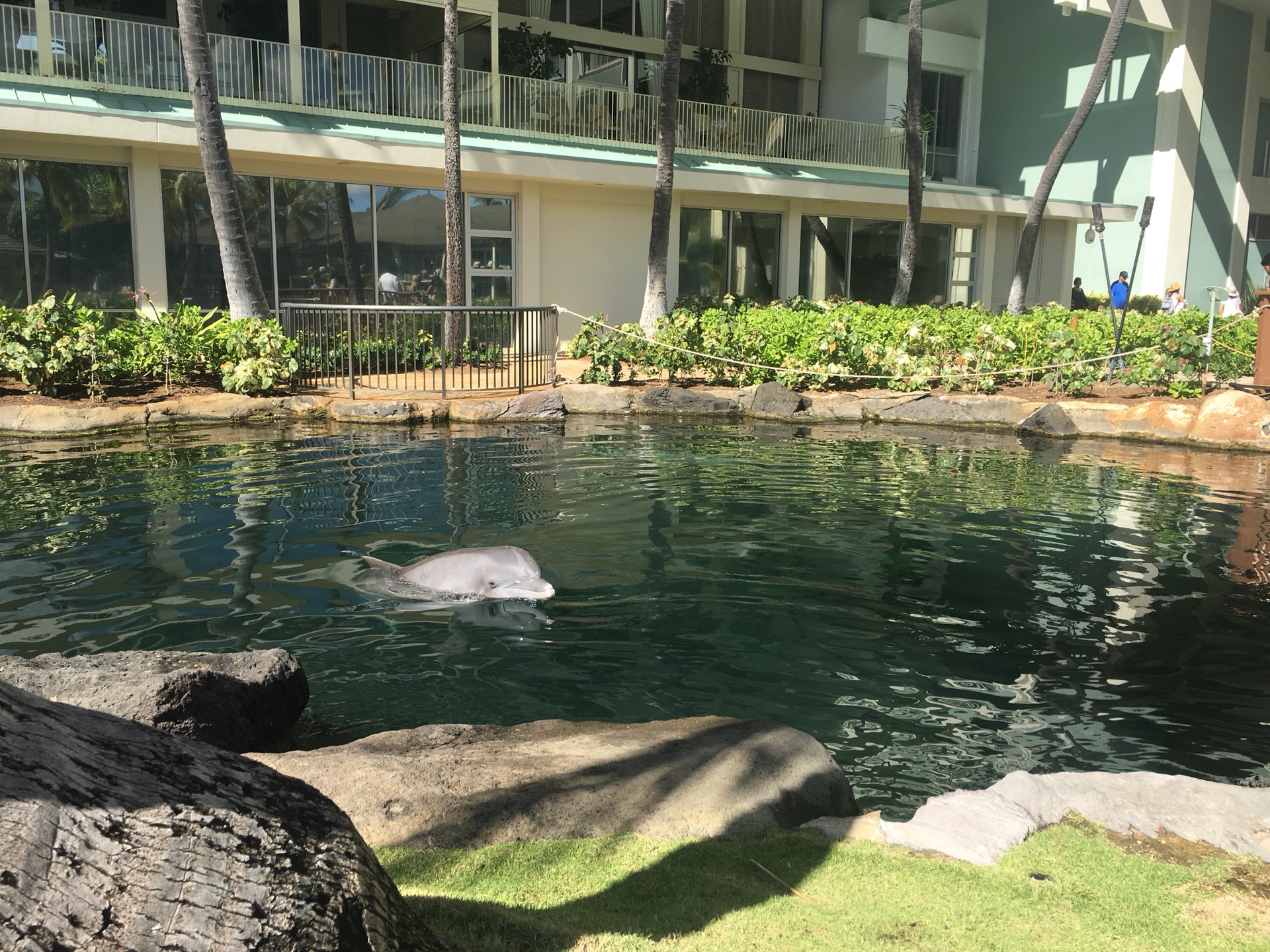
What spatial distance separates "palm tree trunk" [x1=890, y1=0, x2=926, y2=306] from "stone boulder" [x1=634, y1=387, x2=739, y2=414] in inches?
292

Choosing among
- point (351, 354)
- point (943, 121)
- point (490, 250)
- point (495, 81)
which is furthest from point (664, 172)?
point (943, 121)

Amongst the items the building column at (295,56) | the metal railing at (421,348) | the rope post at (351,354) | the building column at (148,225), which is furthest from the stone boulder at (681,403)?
the building column at (295,56)

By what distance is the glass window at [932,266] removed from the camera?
2764 centimetres

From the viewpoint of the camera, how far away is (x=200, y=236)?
709 inches

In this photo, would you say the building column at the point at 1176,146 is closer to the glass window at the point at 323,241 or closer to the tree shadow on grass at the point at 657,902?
the glass window at the point at 323,241

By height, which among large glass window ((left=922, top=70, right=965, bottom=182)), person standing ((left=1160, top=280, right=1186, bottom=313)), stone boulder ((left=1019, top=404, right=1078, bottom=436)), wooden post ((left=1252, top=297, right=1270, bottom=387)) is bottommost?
stone boulder ((left=1019, top=404, right=1078, bottom=436))

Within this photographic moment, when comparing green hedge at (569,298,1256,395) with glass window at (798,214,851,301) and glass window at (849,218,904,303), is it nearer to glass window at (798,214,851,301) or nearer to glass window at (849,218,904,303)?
glass window at (798,214,851,301)

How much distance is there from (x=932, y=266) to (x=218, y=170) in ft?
Answer: 60.3

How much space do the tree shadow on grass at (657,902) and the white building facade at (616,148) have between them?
15894 mm

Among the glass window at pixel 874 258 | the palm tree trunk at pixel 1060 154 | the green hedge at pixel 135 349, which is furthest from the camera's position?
the glass window at pixel 874 258

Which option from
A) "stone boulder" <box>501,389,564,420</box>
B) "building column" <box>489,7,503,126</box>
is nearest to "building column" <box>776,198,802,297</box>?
"building column" <box>489,7,503,126</box>

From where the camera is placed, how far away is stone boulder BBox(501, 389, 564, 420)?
15.0 metres

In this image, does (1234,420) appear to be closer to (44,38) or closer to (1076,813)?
(1076,813)

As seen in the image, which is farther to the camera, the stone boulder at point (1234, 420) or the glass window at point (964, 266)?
the glass window at point (964, 266)
